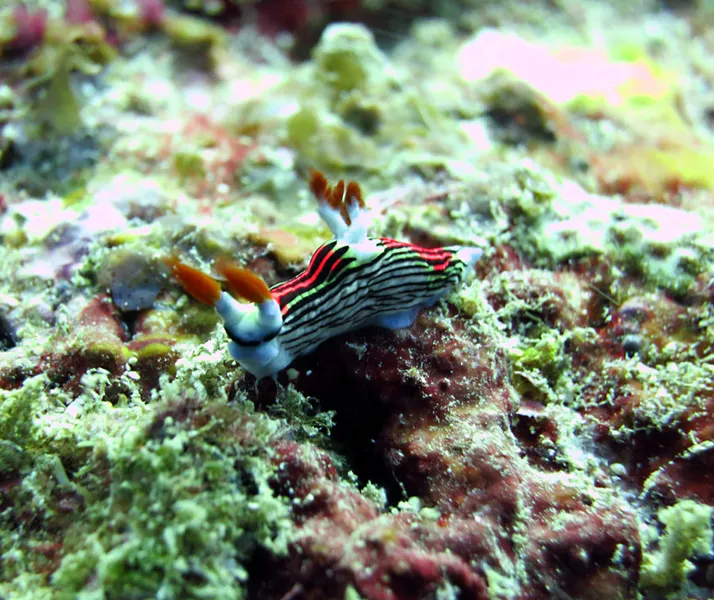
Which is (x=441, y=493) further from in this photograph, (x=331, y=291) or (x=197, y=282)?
(x=197, y=282)

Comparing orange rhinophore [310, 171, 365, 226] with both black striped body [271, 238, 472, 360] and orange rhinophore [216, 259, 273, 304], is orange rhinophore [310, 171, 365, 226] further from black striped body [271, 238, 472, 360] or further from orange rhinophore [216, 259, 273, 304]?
orange rhinophore [216, 259, 273, 304]

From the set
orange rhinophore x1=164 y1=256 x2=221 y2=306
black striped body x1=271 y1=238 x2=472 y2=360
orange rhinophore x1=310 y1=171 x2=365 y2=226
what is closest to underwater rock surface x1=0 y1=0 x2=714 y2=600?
black striped body x1=271 y1=238 x2=472 y2=360

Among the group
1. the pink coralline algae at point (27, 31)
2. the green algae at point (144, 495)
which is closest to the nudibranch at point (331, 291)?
the green algae at point (144, 495)

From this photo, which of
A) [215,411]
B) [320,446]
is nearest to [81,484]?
[215,411]

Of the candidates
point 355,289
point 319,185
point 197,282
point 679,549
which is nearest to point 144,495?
point 197,282

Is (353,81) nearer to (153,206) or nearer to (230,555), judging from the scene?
(153,206)

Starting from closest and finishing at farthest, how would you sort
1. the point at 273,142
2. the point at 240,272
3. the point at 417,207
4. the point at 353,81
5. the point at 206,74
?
1. the point at 240,272
2. the point at 417,207
3. the point at 273,142
4. the point at 353,81
5. the point at 206,74
